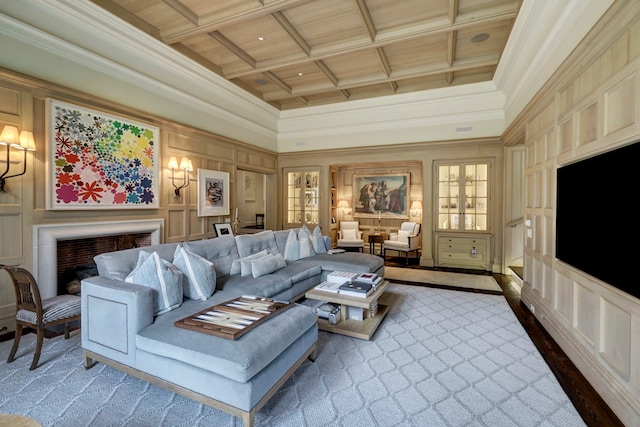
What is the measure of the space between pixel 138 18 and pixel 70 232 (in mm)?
2888

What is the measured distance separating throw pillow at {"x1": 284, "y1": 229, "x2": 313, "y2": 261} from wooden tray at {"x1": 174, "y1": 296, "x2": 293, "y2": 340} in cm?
192

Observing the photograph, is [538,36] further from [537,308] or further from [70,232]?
[70,232]

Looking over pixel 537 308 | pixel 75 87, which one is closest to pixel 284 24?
pixel 75 87

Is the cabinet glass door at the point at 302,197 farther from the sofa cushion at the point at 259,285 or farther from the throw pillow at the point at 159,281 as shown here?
A: the throw pillow at the point at 159,281

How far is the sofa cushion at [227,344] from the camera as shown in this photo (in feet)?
5.58

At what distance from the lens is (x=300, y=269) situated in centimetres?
396

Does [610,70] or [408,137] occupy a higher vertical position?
[408,137]

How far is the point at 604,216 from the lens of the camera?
2.15 metres

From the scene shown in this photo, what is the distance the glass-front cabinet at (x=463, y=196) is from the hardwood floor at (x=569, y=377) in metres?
2.55

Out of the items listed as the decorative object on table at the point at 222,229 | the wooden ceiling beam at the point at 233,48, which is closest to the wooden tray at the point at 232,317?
the decorative object on table at the point at 222,229

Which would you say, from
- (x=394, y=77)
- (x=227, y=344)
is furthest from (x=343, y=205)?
Result: (x=227, y=344)

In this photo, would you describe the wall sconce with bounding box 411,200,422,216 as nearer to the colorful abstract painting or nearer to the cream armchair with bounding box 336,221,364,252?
the cream armchair with bounding box 336,221,364,252

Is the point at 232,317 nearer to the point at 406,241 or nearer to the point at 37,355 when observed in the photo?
the point at 37,355

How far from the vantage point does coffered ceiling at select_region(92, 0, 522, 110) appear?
3.56m
